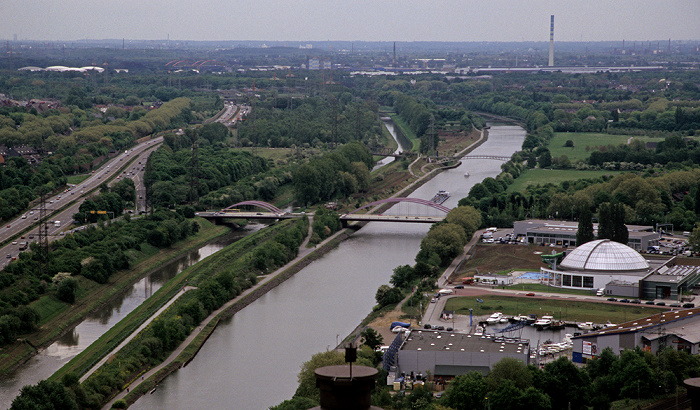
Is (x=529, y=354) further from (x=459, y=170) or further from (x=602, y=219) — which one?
(x=459, y=170)

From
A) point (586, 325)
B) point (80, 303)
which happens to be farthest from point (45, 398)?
point (586, 325)

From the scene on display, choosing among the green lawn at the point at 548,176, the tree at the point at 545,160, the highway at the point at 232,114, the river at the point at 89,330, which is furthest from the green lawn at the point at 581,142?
the river at the point at 89,330

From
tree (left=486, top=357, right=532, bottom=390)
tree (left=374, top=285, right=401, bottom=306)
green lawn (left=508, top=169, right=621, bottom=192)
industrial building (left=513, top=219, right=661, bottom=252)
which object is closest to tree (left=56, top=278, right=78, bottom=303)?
tree (left=374, top=285, right=401, bottom=306)

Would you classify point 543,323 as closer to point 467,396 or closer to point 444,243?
point 467,396

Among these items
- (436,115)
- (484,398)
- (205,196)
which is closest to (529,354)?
(484,398)

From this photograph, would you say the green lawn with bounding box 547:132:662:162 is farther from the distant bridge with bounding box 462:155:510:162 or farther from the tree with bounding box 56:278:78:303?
the tree with bounding box 56:278:78:303

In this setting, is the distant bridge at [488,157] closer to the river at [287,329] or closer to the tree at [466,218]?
the river at [287,329]
